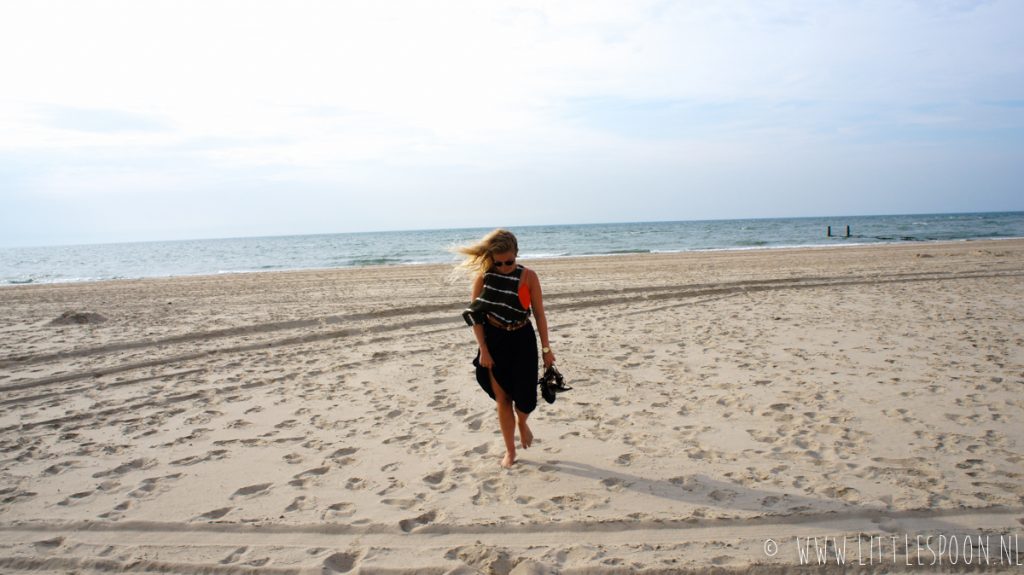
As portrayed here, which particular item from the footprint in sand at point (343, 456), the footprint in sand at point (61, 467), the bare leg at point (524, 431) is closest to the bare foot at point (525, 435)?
the bare leg at point (524, 431)

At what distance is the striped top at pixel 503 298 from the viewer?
4031 millimetres

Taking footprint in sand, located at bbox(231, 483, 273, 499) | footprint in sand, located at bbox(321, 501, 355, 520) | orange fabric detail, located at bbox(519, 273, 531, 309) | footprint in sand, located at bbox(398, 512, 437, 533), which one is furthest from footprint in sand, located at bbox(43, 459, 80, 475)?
orange fabric detail, located at bbox(519, 273, 531, 309)

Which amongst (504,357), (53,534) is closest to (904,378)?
(504,357)

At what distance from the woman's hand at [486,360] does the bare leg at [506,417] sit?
0.09 meters

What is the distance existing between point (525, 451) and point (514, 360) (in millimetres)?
912

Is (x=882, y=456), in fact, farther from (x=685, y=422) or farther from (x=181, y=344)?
(x=181, y=344)

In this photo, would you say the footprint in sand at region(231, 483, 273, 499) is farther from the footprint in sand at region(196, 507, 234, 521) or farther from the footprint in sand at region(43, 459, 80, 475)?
the footprint in sand at region(43, 459, 80, 475)

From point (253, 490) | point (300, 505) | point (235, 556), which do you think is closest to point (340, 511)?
point (300, 505)

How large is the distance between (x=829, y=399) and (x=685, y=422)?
1491mm

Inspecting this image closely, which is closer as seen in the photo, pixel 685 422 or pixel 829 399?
pixel 685 422

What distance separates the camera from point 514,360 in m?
4.11

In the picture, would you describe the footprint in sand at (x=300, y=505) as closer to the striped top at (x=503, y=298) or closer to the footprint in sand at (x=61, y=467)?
the striped top at (x=503, y=298)

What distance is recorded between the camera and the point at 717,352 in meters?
7.50

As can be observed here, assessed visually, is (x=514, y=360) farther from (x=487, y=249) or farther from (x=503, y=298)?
(x=487, y=249)
